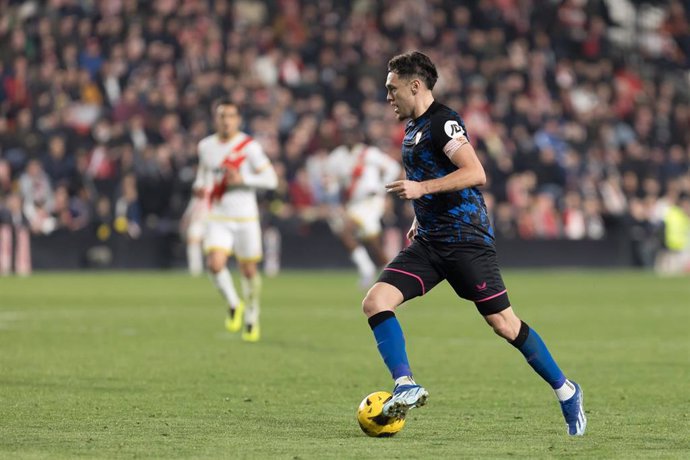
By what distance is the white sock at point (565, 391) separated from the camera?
8.34 m

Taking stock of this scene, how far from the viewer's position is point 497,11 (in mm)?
36250

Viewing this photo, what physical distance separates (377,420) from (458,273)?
1000 mm

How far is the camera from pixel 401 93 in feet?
27.5

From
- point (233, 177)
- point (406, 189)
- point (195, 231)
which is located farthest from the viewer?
point (195, 231)

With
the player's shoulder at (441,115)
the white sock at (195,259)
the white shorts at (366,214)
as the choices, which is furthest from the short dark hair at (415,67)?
the white sock at (195,259)

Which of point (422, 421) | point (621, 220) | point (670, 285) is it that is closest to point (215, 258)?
point (422, 421)

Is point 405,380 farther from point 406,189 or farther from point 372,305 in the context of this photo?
point 406,189

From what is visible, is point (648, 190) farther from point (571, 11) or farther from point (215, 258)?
point (215, 258)

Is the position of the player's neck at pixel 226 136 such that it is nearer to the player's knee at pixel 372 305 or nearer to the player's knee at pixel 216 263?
the player's knee at pixel 216 263

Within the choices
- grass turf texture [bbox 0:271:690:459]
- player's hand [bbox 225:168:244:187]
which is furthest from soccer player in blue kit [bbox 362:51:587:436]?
player's hand [bbox 225:168:244:187]

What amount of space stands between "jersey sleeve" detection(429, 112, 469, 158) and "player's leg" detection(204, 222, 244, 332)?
7.56 meters

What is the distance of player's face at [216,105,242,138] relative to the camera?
15202 mm

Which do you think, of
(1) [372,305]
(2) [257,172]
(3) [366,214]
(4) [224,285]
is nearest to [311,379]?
(1) [372,305]

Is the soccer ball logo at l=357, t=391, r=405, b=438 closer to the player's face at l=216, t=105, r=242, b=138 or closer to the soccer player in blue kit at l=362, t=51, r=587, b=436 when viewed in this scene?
the soccer player in blue kit at l=362, t=51, r=587, b=436
